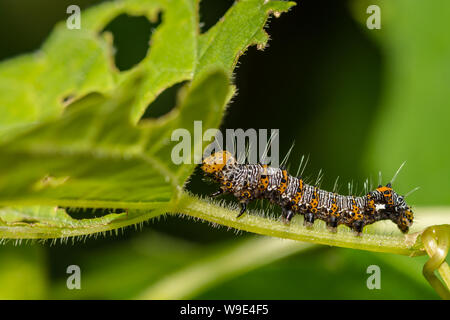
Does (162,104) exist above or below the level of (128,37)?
below

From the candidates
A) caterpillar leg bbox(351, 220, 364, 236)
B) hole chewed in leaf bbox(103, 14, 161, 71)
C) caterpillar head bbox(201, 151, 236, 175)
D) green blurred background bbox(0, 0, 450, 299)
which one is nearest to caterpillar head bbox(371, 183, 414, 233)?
caterpillar leg bbox(351, 220, 364, 236)

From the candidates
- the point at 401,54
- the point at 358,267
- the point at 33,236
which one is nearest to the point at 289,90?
the point at 401,54

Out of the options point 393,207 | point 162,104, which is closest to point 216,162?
point 393,207

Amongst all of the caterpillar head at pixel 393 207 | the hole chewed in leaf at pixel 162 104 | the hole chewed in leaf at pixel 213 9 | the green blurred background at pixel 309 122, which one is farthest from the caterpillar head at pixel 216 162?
the hole chewed in leaf at pixel 213 9

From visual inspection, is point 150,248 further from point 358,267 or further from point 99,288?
point 358,267

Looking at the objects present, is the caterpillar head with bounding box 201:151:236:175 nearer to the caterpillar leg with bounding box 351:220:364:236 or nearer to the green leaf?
the green leaf

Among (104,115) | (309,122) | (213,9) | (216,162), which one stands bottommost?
(216,162)

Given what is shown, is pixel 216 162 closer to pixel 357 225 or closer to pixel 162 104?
pixel 357 225
